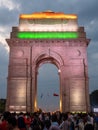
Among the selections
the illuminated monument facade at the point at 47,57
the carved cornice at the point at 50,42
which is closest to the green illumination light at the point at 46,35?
the illuminated monument facade at the point at 47,57

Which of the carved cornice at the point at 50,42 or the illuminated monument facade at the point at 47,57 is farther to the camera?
the carved cornice at the point at 50,42

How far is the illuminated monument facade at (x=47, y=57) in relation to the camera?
38469 mm

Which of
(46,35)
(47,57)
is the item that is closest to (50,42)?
(46,35)

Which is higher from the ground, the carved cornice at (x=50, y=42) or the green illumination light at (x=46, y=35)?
the green illumination light at (x=46, y=35)

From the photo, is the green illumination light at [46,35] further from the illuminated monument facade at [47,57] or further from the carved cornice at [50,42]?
the carved cornice at [50,42]

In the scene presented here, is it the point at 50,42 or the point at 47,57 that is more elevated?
the point at 50,42

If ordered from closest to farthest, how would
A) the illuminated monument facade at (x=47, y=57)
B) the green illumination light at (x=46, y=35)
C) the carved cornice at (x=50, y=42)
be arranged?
the illuminated monument facade at (x=47, y=57)
the carved cornice at (x=50, y=42)
the green illumination light at (x=46, y=35)

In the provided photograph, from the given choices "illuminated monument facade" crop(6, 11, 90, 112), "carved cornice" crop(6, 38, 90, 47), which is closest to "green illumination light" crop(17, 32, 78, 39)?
"illuminated monument facade" crop(6, 11, 90, 112)

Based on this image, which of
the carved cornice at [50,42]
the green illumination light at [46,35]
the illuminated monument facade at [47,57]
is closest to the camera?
the illuminated monument facade at [47,57]

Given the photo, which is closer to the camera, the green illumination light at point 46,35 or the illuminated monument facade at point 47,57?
the illuminated monument facade at point 47,57

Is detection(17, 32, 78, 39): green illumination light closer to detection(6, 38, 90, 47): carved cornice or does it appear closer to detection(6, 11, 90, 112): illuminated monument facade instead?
detection(6, 11, 90, 112): illuminated monument facade

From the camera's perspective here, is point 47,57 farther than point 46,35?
Yes

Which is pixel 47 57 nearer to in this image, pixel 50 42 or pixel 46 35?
pixel 50 42

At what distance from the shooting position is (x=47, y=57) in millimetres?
42219
